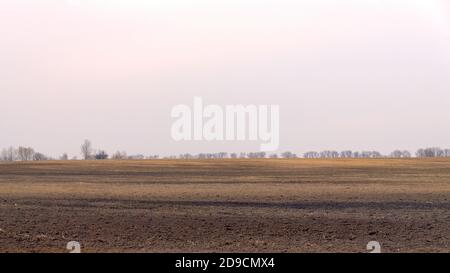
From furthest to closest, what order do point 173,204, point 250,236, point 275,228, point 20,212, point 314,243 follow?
point 173,204, point 20,212, point 275,228, point 250,236, point 314,243

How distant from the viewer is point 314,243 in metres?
14.7

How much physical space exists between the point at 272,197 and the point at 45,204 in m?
11.3

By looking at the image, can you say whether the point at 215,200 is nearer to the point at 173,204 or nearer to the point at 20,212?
the point at 173,204

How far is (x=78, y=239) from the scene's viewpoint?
1487cm

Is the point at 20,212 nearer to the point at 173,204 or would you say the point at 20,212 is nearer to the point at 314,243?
the point at 173,204

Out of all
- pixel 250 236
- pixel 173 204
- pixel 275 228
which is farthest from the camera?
pixel 173 204

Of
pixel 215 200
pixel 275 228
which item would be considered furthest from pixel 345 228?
pixel 215 200

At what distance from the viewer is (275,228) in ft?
56.1
